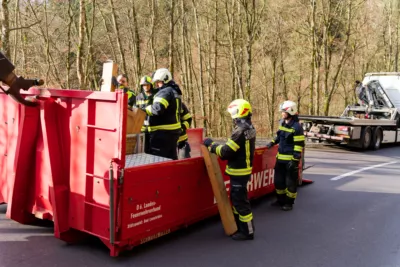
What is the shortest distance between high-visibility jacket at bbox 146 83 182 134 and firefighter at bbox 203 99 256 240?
85 cm

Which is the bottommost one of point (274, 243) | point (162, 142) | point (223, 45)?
point (274, 243)

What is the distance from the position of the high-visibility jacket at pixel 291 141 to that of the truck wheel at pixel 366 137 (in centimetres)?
A: 958

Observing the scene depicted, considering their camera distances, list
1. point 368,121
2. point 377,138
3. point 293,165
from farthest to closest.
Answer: point 377,138
point 368,121
point 293,165

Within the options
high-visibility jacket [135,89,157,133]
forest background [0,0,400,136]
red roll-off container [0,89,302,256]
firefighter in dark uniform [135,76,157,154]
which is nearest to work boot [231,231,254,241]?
red roll-off container [0,89,302,256]

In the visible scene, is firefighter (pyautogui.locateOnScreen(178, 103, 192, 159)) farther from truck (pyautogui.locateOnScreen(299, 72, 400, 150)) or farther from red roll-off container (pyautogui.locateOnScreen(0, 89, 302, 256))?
truck (pyautogui.locateOnScreen(299, 72, 400, 150))

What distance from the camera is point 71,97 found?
13.9 ft

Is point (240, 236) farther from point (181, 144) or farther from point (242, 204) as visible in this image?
point (181, 144)

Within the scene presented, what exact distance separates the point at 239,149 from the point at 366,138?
38.8 ft

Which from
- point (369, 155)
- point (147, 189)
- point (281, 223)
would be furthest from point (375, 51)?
point (147, 189)

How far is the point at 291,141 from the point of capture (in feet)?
20.9

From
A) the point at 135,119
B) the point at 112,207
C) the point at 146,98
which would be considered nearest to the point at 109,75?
the point at 135,119

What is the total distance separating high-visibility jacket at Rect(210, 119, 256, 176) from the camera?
4.81 metres

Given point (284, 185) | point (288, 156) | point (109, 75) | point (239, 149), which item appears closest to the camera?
point (109, 75)

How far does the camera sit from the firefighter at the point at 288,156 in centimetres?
623
